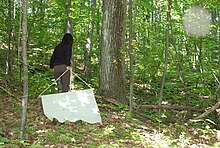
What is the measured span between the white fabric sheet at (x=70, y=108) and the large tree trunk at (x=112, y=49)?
0.95 m

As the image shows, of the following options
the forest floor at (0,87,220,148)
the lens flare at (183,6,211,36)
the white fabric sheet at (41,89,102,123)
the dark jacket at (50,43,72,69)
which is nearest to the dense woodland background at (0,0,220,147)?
the lens flare at (183,6,211,36)

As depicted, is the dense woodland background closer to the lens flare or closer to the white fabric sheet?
the lens flare

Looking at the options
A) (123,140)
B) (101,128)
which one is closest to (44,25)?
(101,128)

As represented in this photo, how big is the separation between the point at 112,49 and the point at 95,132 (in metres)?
2.40

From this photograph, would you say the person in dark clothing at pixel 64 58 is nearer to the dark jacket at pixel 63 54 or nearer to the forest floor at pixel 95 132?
the dark jacket at pixel 63 54

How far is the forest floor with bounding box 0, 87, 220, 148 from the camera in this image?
4.27 metres

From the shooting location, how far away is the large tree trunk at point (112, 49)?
647cm

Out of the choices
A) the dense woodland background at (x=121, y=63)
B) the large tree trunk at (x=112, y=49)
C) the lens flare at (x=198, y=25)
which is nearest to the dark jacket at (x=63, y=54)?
the dense woodland background at (x=121, y=63)

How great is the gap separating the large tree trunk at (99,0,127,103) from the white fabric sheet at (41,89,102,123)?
0.95m

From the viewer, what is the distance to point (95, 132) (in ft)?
15.8

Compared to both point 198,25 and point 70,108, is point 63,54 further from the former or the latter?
point 198,25

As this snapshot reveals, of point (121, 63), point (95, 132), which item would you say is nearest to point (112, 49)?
point (121, 63)

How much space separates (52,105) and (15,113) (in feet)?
2.73

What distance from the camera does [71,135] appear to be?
4551 mm
